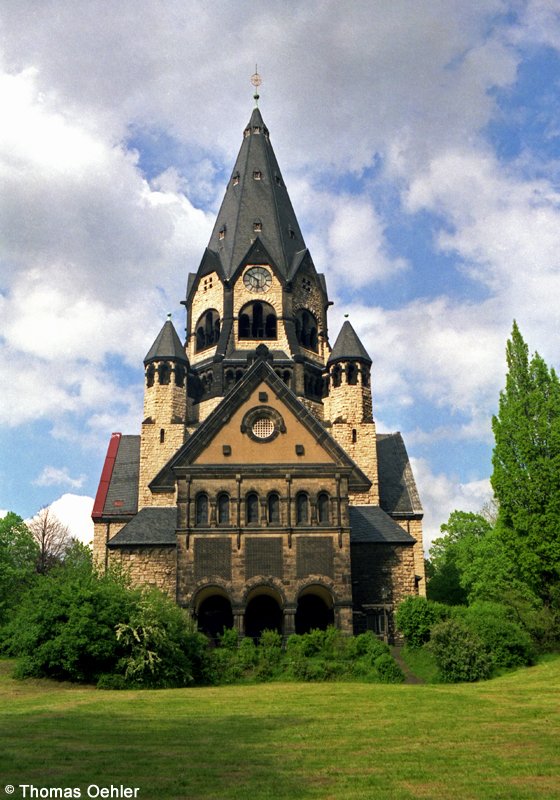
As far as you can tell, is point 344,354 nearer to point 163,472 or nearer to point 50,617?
point 163,472

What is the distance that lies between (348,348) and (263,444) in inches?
542

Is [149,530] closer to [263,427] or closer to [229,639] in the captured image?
[263,427]

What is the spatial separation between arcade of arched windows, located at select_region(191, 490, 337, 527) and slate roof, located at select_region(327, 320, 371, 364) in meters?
14.2

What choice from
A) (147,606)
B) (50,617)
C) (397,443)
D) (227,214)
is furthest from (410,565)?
(227,214)

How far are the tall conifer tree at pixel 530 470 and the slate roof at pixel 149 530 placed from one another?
18.3 metres

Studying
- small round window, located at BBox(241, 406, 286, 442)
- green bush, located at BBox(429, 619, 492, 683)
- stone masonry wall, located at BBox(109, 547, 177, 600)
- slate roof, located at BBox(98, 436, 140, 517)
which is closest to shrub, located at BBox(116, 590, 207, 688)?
green bush, located at BBox(429, 619, 492, 683)

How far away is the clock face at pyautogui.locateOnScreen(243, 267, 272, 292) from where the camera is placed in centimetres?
5738

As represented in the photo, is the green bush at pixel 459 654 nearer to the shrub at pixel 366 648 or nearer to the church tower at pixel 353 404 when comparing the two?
the shrub at pixel 366 648

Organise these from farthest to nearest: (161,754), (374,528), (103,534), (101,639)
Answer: (103,534) → (374,528) → (101,639) → (161,754)

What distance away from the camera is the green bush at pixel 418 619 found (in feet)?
115

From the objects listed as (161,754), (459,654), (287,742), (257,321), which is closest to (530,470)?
(459,654)

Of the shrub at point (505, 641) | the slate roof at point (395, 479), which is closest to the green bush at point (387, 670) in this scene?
the shrub at point (505, 641)

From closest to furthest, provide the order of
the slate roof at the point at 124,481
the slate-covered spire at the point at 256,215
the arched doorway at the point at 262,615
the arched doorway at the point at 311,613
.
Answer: the arched doorway at the point at 311,613
the arched doorway at the point at 262,615
the slate roof at the point at 124,481
the slate-covered spire at the point at 256,215

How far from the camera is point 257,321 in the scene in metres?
56.6
